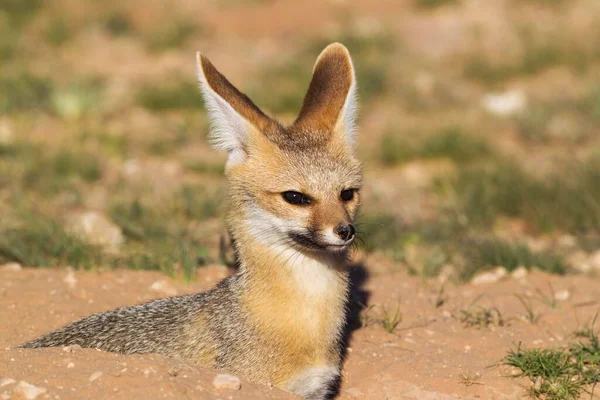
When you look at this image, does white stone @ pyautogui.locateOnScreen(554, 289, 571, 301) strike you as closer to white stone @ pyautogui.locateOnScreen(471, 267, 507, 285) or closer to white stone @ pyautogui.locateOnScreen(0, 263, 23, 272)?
white stone @ pyautogui.locateOnScreen(471, 267, 507, 285)

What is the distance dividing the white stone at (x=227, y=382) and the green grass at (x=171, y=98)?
6377 mm

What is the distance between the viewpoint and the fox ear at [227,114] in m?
4.41

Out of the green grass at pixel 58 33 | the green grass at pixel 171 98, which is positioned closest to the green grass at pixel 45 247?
the green grass at pixel 171 98

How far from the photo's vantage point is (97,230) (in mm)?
6832

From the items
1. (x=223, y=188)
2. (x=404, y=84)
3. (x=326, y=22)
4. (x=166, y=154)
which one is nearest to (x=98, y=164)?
(x=166, y=154)

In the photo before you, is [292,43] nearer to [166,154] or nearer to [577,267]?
[166,154]

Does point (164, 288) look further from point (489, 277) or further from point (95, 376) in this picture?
point (489, 277)

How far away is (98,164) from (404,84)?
13.5ft

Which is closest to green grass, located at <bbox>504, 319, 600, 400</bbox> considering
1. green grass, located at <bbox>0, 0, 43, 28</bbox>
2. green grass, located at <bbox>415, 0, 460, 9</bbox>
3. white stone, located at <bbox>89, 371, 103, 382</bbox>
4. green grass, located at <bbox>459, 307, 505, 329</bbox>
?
green grass, located at <bbox>459, 307, 505, 329</bbox>

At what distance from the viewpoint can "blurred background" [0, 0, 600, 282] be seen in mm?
6930

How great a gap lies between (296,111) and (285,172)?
5703 millimetres

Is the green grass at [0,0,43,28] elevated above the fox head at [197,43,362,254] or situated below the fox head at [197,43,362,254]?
below

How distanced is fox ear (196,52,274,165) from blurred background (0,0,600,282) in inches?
63.8

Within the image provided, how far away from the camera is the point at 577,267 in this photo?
6.72 meters
